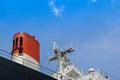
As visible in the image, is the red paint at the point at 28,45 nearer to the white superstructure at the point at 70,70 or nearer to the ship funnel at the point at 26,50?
the ship funnel at the point at 26,50

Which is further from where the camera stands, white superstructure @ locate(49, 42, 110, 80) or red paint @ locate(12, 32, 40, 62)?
white superstructure @ locate(49, 42, 110, 80)

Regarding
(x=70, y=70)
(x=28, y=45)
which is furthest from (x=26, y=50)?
(x=70, y=70)

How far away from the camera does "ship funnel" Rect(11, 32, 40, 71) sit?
1444 cm

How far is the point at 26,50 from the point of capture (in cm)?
1479

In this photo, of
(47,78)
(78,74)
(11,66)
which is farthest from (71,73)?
(11,66)

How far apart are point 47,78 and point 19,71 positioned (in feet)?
4.65

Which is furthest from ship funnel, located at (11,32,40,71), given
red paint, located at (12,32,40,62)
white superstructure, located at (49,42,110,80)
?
white superstructure, located at (49,42,110,80)

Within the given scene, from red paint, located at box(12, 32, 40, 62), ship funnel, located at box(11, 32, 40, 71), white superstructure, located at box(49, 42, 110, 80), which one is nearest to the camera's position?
ship funnel, located at box(11, 32, 40, 71)

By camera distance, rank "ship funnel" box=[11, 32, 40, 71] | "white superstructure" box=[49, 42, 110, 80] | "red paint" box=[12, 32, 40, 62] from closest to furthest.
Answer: "ship funnel" box=[11, 32, 40, 71] < "red paint" box=[12, 32, 40, 62] < "white superstructure" box=[49, 42, 110, 80]

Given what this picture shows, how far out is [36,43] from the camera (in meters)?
15.7

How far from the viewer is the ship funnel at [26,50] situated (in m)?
14.4

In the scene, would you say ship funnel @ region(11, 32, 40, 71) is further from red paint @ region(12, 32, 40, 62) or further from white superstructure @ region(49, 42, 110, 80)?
white superstructure @ region(49, 42, 110, 80)

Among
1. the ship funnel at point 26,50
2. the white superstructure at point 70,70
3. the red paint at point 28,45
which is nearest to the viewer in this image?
the ship funnel at point 26,50

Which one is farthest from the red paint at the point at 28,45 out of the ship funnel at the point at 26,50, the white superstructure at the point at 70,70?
the white superstructure at the point at 70,70
